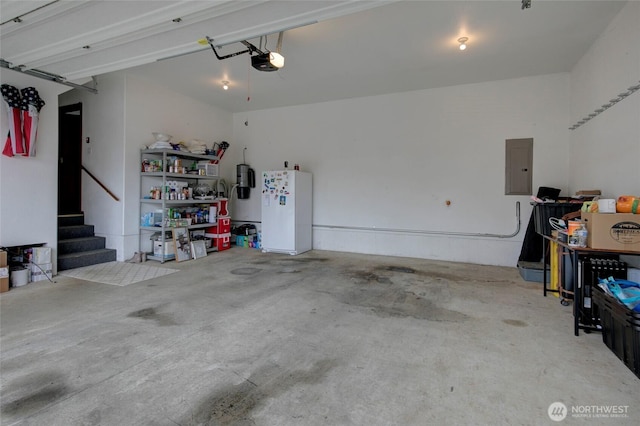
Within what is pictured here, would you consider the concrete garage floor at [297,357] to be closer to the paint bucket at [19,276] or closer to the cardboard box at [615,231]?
the paint bucket at [19,276]

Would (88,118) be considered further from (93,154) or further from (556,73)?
(556,73)

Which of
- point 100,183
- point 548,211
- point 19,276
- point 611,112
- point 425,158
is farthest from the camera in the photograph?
point 425,158

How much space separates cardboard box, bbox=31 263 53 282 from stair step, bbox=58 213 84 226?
155 centimetres

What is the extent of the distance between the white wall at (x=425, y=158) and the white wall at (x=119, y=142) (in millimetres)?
2559

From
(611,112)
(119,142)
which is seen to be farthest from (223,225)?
(611,112)

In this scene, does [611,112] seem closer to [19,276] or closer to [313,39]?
[313,39]

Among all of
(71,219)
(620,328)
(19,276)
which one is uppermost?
(71,219)

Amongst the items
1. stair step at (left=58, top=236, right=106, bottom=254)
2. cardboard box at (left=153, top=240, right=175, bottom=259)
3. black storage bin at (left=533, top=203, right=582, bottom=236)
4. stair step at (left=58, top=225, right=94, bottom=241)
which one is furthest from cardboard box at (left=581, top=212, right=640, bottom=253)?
stair step at (left=58, top=225, right=94, bottom=241)

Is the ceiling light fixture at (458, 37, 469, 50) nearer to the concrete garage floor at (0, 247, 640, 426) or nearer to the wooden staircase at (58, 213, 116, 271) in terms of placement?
the concrete garage floor at (0, 247, 640, 426)

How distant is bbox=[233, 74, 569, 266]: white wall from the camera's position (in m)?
5.14

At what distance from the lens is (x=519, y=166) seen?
520 cm

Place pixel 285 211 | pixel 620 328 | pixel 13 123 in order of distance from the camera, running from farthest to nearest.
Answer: pixel 285 211
pixel 13 123
pixel 620 328

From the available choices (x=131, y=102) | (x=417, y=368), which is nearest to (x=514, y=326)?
(x=417, y=368)

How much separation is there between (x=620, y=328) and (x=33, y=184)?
658cm
